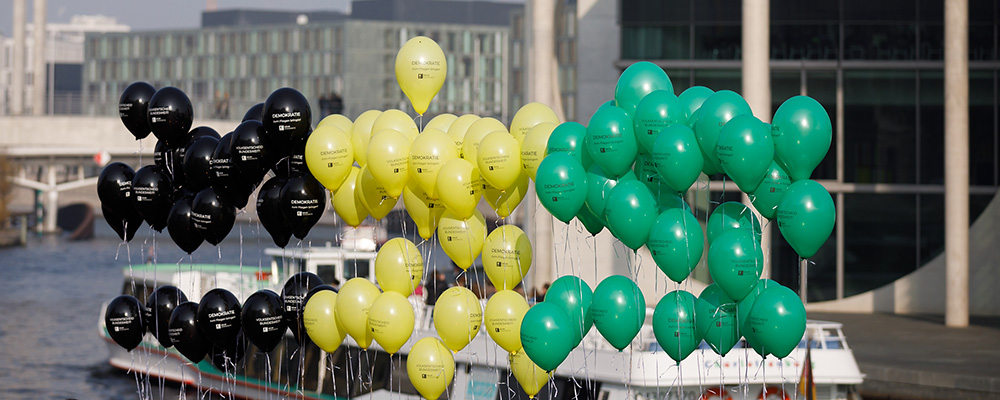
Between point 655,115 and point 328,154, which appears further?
point 328,154

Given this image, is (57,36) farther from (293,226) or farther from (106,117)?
(293,226)

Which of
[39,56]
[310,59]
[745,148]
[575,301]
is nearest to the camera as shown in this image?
[745,148]

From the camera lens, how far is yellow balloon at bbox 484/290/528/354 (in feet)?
39.1

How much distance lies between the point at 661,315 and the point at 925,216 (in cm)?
1879

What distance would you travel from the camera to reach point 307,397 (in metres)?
20.3

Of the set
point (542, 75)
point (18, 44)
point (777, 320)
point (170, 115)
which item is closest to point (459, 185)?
point (777, 320)

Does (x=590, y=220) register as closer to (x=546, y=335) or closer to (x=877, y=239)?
(x=546, y=335)

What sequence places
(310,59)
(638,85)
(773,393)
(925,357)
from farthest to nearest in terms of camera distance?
(310,59) → (925,357) → (773,393) → (638,85)

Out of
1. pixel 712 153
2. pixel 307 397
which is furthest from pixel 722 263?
pixel 307 397

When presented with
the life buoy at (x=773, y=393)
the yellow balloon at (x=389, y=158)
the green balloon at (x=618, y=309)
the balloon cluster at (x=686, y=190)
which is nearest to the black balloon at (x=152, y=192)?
the yellow balloon at (x=389, y=158)

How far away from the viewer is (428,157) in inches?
470

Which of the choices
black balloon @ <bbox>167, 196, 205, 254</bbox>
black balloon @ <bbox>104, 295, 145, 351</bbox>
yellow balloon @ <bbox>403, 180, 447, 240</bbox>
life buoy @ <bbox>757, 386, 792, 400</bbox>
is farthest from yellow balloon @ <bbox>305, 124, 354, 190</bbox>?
life buoy @ <bbox>757, 386, 792, 400</bbox>

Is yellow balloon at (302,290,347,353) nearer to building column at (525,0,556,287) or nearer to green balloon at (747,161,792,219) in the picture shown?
green balloon at (747,161,792,219)

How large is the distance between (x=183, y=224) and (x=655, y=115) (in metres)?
5.15
